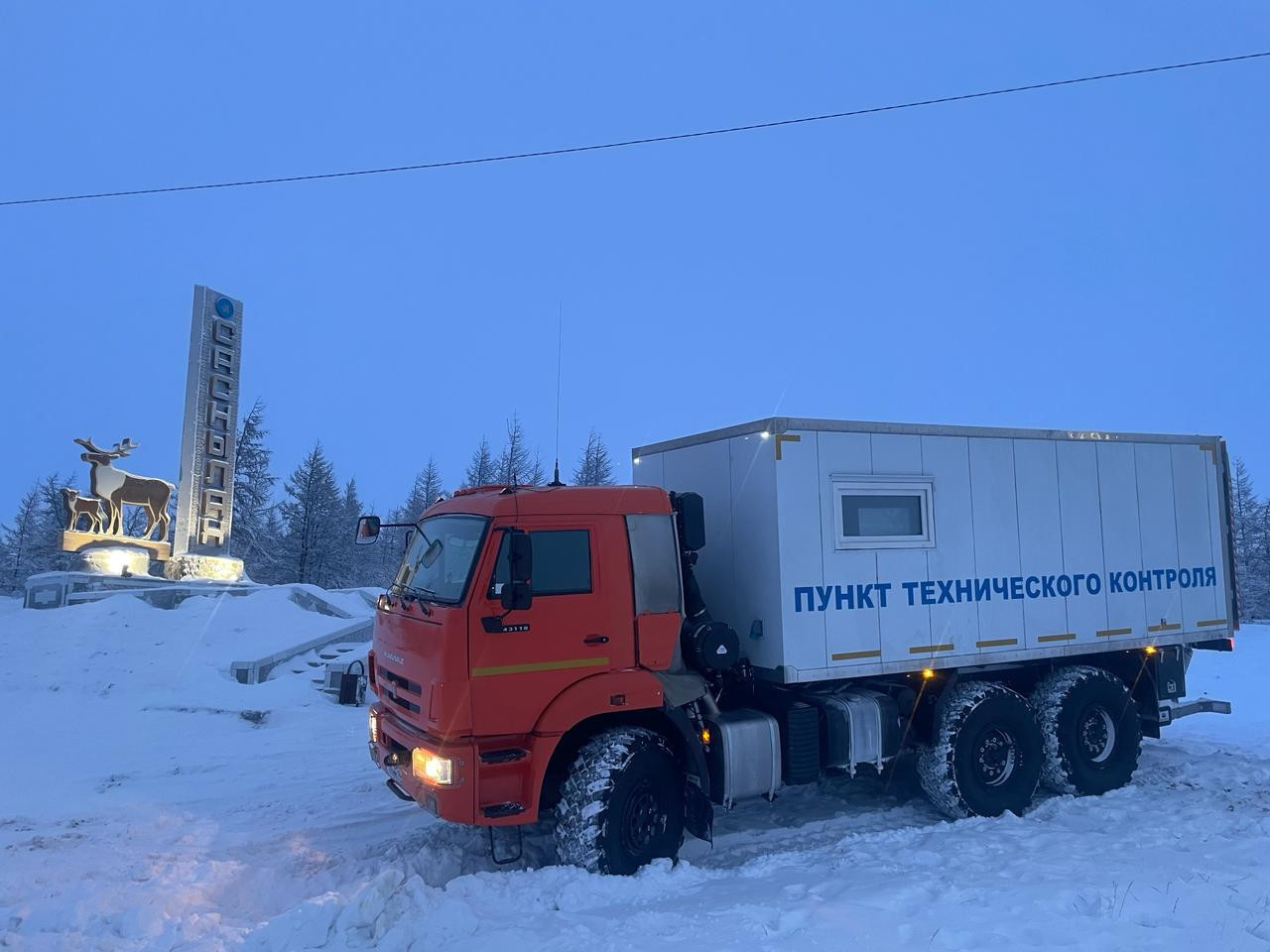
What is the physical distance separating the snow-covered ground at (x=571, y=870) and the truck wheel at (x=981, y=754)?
289mm

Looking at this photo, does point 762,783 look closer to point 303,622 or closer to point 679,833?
point 679,833

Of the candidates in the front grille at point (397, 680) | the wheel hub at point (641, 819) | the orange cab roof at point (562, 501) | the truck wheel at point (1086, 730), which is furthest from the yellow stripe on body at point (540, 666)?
the truck wheel at point (1086, 730)

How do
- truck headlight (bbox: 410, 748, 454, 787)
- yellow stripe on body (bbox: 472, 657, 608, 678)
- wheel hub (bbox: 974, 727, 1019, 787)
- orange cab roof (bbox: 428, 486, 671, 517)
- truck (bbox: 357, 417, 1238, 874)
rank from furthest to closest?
wheel hub (bbox: 974, 727, 1019, 787), orange cab roof (bbox: 428, 486, 671, 517), truck (bbox: 357, 417, 1238, 874), yellow stripe on body (bbox: 472, 657, 608, 678), truck headlight (bbox: 410, 748, 454, 787)

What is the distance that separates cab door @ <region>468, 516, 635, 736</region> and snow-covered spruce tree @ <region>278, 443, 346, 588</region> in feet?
133

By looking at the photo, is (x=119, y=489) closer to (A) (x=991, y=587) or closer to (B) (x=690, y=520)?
(B) (x=690, y=520)

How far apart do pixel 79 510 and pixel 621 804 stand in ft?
81.7

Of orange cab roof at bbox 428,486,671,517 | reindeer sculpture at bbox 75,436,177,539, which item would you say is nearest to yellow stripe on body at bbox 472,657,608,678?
orange cab roof at bbox 428,486,671,517

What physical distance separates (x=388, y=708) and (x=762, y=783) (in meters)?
3.05

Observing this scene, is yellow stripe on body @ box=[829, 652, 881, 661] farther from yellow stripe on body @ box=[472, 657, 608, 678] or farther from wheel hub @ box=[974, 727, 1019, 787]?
yellow stripe on body @ box=[472, 657, 608, 678]

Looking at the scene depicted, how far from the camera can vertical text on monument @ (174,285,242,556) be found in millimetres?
27344

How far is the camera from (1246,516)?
52.8 metres

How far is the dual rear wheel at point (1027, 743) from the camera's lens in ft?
24.1

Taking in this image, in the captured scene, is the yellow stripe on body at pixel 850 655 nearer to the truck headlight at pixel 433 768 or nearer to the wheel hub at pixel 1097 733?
the wheel hub at pixel 1097 733

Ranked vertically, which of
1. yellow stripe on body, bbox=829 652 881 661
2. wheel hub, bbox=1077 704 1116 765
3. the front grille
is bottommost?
wheel hub, bbox=1077 704 1116 765
